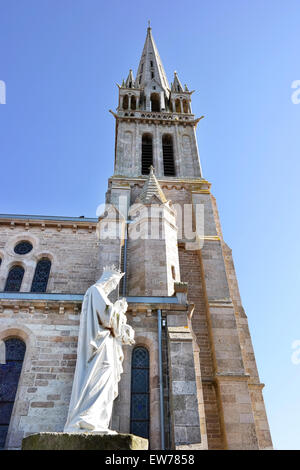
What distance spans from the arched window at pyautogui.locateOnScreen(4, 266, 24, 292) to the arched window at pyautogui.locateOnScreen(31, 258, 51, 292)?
0.59 m

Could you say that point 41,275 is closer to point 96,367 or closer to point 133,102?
point 96,367

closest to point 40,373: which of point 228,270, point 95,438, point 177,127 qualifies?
point 95,438

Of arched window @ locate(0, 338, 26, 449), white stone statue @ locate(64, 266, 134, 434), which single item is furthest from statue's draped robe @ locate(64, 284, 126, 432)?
arched window @ locate(0, 338, 26, 449)

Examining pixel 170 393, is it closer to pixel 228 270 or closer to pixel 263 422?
pixel 263 422

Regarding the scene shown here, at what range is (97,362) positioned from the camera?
676 centimetres

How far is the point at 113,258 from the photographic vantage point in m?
14.6

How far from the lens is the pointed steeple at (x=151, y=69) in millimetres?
33597

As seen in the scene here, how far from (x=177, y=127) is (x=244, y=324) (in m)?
16.4

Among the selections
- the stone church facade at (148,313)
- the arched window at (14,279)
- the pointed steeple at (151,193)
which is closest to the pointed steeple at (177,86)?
the stone church facade at (148,313)

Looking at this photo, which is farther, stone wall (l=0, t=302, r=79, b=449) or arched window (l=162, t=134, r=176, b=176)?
arched window (l=162, t=134, r=176, b=176)

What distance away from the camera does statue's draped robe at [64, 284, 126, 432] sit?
603cm

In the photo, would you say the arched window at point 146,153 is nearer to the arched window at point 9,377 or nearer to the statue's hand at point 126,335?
the arched window at point 9,377

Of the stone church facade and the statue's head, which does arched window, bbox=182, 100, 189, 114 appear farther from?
the statue's head

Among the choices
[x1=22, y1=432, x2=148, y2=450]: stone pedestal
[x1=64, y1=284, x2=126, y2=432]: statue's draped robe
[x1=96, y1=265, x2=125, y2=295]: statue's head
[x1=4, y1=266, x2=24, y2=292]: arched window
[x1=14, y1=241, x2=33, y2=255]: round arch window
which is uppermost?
[x1=14, y1=241, x2=33, y2=255]: round arch window
